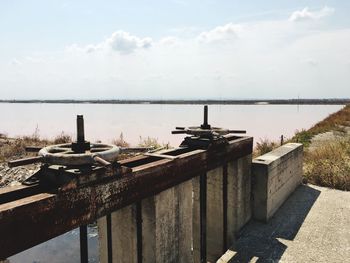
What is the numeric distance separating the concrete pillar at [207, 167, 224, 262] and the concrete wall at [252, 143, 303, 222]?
1.02m

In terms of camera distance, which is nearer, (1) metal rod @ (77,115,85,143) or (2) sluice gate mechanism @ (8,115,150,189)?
(2) sluice gate mechanism @ (8,115,150,189)

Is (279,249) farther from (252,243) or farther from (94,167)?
(94,167)

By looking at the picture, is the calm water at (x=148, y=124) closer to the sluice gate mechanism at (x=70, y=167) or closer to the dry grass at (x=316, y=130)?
the dry grass at (x=316, y=130)

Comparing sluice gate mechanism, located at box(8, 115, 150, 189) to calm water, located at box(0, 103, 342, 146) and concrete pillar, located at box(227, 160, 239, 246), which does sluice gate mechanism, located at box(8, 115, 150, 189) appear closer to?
concrete pillar, located at box(227, 160, 239, 246)

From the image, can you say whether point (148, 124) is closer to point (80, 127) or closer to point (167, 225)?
point (167, 225)

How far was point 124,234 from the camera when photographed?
4105 mm

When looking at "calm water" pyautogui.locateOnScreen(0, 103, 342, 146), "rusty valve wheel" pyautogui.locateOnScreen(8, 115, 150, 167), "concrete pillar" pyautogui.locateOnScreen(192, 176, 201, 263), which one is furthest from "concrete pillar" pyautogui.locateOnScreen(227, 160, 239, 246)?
"calm water" pyautogui.locateOnScreen(0, 103, 342, 146)

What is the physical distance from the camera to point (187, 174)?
4.47 metres

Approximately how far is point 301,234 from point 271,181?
121 centimetres

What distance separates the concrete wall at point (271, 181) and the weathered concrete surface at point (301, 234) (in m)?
0.20

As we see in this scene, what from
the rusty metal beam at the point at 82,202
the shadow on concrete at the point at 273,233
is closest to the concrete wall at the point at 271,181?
the shadow on concrete at the point at 273,233

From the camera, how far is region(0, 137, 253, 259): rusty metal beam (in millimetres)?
2379

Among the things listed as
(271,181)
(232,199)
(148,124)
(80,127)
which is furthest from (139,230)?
(148,124)

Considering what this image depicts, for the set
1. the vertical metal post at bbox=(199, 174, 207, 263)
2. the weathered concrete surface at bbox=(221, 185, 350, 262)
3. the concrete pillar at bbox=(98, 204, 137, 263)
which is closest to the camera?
the concrete pillar at bbox=(98, 204, 137, 263)
